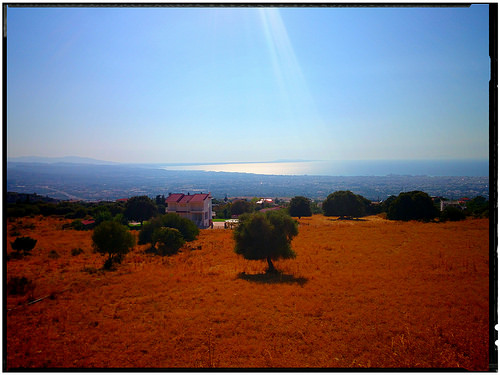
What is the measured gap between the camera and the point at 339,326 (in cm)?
338

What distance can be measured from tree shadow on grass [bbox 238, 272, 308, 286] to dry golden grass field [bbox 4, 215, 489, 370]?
42 millimetres

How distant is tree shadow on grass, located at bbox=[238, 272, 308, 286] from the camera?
5.09 meters

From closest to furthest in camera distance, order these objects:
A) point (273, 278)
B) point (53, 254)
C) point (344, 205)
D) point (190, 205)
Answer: point (273, 278)
point (53, 254)
point (190, 205)
point (344, 205)

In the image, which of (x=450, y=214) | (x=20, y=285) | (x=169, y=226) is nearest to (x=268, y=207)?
(x=169, y=226)

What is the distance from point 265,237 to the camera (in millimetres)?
5855

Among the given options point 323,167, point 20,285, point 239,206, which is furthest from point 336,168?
point 20,285

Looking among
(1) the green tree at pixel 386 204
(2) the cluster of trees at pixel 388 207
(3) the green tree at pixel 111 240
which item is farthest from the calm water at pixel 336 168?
(1) the green tree at pixel 386 204

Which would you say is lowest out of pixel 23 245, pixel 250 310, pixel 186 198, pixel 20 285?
pixel 250 310

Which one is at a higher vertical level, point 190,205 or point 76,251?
point 190,205

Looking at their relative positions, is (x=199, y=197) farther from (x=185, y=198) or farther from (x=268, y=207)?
(x=268, y=207)

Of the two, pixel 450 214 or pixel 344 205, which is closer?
pixel 450 214

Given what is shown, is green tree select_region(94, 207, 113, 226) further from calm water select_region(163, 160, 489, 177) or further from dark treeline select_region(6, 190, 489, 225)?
calm water select_region(163, 160, 489, 177)

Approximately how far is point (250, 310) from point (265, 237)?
2.20 meters

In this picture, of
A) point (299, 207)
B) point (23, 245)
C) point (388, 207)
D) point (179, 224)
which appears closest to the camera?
point (23, 245)
